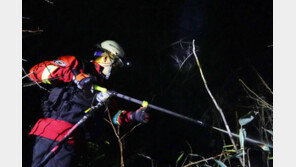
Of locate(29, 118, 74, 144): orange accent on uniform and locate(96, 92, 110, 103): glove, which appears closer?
locate(29, 118, 74, 144): orange accent on uniform

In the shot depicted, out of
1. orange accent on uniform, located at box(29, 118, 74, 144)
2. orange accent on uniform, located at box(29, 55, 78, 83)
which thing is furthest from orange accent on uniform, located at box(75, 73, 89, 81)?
orange accent on uniform, located at box(29, 118, 74, 144)

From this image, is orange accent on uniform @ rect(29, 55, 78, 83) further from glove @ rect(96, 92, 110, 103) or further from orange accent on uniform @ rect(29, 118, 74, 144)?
orange accent on uniform @ rect(29, 118, 74, 144)

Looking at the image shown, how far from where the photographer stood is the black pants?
2.28 m

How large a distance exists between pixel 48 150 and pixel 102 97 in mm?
945

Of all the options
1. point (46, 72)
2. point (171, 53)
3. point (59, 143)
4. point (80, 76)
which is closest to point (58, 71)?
point (46, 72)

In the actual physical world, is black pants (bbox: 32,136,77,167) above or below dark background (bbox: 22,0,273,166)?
below

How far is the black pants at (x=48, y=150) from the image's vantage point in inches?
89.7

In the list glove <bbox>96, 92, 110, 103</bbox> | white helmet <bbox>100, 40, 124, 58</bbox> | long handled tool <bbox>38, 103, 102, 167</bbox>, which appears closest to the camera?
long handled tool <bbox>38, 103, 102, 167</bbox>

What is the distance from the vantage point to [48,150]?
2273 mm

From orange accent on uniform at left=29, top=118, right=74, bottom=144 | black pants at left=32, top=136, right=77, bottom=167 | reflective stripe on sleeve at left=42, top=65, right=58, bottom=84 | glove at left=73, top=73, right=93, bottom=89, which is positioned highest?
reflective stripe on sleeve at left=42, top=65, right=58, bottom=84

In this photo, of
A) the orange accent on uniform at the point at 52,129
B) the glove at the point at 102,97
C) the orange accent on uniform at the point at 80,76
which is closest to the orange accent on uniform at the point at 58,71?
the orange accent on uniform at the point at 80,76

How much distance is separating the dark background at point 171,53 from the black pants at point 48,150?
3.48ft

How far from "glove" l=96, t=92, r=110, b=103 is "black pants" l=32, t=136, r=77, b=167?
721 mm

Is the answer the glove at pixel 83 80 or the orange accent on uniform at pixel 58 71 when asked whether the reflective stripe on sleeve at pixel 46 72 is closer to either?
the orange accent on uniform at pixel 58 71
